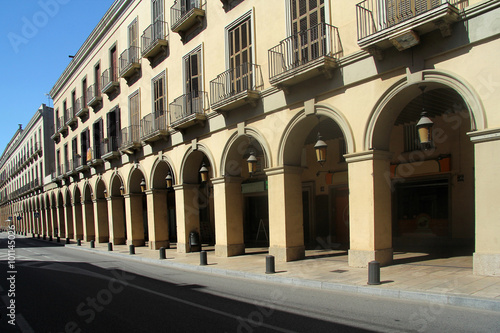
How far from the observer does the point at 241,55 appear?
47.4ft

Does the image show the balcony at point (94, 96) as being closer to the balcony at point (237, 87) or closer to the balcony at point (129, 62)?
the balcony at point (129, 62)

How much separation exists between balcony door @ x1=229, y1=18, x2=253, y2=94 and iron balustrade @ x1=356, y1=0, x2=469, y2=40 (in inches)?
Answer: 185

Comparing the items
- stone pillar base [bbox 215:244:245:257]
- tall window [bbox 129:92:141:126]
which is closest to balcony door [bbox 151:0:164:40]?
tall window [bbox 129:92:141:126]

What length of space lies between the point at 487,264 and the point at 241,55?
406 inches

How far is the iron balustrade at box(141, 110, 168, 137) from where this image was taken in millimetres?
19016

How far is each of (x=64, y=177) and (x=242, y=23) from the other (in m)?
26.6

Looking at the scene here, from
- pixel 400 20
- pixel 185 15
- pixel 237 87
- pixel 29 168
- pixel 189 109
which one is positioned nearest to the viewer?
pixel 400 20

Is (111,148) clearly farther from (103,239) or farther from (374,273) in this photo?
(374,273)

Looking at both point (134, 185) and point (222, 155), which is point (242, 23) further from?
point (134, 185)

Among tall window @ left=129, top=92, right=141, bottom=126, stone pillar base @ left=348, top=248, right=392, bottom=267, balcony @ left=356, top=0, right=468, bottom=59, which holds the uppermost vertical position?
tall window @ left=129, top=92, right=141, bottom=126

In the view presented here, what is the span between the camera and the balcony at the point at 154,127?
18703 mm

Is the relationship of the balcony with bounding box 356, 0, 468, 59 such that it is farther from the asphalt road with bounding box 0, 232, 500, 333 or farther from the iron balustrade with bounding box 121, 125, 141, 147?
the iron balustrade with bounding box 121, 125, 141, 147

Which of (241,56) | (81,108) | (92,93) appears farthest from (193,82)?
(81,108)

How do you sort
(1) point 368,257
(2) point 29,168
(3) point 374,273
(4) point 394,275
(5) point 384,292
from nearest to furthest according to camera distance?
(5) point 384,292
(3) point 374,273
(4) point 394,275
(1) point 368,257
(2) point 29,168
